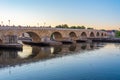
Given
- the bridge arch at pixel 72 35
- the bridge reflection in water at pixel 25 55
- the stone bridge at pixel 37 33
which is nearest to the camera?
the bridge reflection in water at pixel 25 55

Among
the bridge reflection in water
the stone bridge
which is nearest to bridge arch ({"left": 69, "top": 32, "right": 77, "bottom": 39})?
the stone bridge

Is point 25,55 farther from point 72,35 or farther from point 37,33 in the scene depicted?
point 72,35

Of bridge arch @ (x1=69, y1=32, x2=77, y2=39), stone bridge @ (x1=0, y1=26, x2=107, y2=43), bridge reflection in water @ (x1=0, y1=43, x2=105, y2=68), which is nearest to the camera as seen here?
bridge reflection in water @ (x1=0, y1=43, x2=105, y2=68)

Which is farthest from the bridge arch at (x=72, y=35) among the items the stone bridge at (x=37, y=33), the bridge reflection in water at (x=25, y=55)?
the bridge reflection in water at (x=25, y=55)

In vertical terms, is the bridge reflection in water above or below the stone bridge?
below

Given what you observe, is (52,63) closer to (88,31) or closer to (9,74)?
(9,74)

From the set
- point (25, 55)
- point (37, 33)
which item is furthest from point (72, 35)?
point (25, 55)

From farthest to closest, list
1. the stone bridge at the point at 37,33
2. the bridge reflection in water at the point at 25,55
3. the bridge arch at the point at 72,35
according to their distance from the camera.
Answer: the bridge arch at the point at 72,35 → the stone bridge at the point at 37,33 → the bridge reflection in water at the point at 25,55

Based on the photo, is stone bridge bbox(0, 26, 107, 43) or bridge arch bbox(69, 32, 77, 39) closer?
stone bridge bbox(0, 26, 107, 43)

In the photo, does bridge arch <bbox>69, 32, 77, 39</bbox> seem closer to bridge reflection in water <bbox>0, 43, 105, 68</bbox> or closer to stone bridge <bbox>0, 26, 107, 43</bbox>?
stone bridge <bbox>0, 26, 107, 43</bbox>

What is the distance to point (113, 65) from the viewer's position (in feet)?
81.8

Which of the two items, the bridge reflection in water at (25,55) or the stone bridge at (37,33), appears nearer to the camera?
the bridge reflection in water at (25,55)

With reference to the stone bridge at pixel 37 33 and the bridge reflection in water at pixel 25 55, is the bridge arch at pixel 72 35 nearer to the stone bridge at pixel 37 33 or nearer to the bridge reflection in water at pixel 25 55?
the stone bridge at pixel 37 33

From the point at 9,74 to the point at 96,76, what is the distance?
6.85 meters
